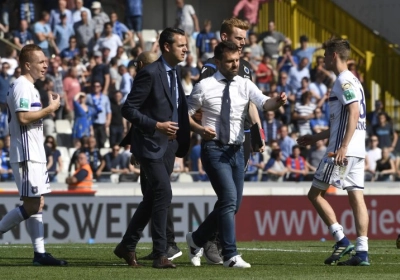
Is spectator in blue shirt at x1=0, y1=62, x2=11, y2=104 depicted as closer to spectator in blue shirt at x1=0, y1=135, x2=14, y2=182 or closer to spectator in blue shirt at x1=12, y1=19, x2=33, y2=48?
spectator in blue shirt at x1=0, y1=135, x2=14, y2=182

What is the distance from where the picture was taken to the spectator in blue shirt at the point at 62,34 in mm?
26031

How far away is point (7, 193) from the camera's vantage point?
18.7 metres

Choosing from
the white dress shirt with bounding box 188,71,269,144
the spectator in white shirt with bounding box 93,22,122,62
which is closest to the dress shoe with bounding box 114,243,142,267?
Answer: the white dress shirt with bounding box 188,71,269,144

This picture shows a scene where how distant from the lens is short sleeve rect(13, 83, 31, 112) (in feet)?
35.9

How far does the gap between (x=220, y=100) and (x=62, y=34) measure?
50.7ft

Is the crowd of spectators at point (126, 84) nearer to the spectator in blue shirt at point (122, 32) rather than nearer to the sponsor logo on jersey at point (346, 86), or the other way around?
the spectator in blue shirt at point (122, 32)

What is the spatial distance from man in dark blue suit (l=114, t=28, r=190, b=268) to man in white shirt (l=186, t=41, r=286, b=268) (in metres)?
0.24

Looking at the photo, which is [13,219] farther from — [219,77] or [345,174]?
[345,174]

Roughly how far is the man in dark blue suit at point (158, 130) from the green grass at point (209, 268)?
36 centimetres

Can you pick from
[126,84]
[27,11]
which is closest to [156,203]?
[126,84]

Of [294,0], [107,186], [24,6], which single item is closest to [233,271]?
[107,186]

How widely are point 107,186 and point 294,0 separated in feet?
36.3

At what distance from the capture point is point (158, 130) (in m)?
10.6

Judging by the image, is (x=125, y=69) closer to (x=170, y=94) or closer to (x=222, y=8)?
(x=222, y=8)
